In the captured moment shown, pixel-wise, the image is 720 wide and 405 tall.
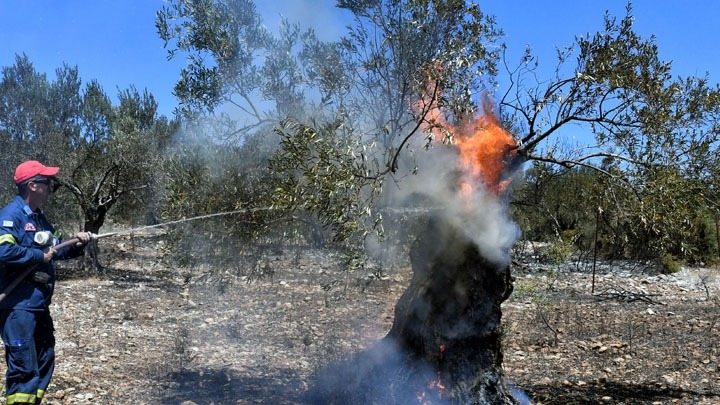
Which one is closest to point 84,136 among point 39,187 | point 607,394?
point 39,187

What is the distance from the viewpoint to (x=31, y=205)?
5.69 metres

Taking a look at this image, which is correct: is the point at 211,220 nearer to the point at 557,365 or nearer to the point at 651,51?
the point at 651,51

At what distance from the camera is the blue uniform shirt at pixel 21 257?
520 cm

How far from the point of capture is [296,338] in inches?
439

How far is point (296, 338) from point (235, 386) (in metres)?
3.16

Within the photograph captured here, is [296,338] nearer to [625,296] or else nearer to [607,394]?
[607,394]

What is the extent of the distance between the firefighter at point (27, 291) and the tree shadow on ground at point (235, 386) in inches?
88.9

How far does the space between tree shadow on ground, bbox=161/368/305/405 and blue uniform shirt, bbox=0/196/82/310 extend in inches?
101

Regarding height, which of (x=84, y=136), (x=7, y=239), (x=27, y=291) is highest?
(x=84, y=136)

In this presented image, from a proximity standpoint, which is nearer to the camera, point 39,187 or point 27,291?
point 27,291

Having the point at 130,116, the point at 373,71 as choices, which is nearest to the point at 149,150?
the point at 130,116

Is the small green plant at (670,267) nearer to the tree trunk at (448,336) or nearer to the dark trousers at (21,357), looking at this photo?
the tree trunk at (448,336)

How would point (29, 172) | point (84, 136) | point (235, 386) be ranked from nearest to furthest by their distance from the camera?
1. point (29, 172)
2. point (235, 386)
3. point (84, 136)

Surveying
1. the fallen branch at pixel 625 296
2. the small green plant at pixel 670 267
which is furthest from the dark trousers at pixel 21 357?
the small green plant at pixel 670 267
